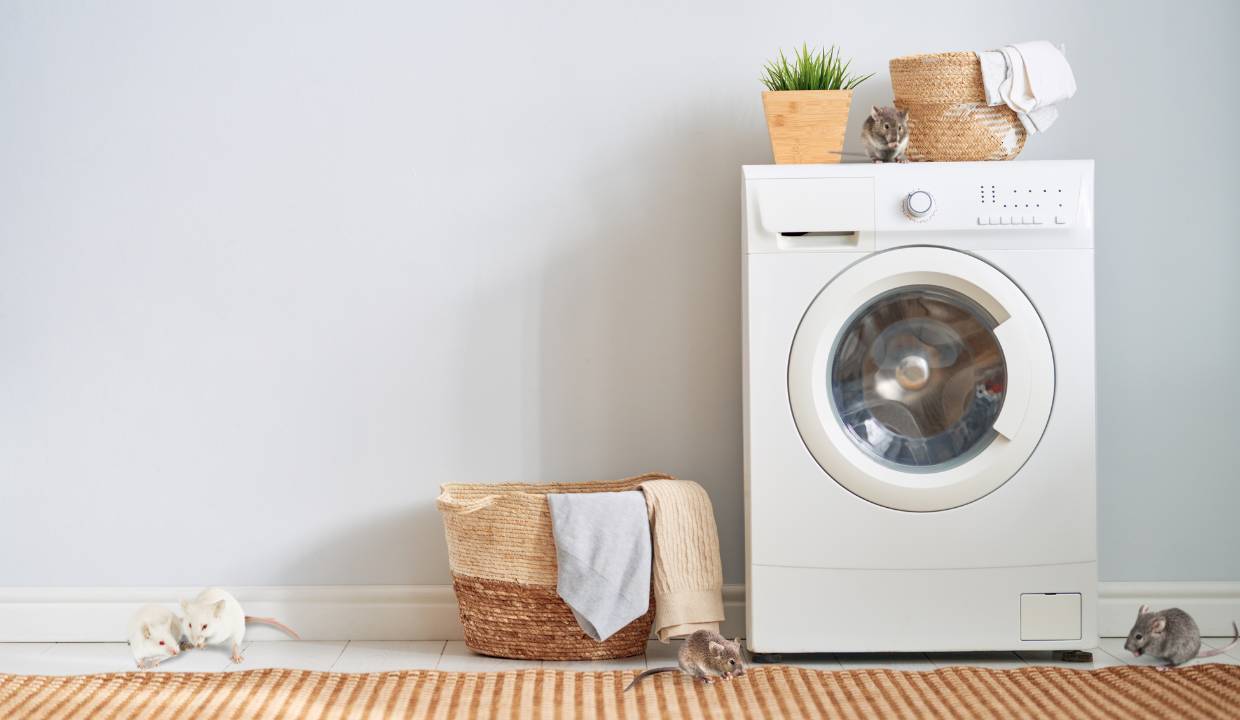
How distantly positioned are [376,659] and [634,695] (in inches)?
21.2

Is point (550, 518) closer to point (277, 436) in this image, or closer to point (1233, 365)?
point (277, 436)

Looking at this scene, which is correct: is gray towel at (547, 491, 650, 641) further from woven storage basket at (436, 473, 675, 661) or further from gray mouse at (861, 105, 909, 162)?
gray mouse at (861, 105, 909, 162)

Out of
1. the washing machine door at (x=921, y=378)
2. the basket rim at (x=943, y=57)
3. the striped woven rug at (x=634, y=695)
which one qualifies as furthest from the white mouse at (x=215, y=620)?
the basket rim at (x=943, y=57)

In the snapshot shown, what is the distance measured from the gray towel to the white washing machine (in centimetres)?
21

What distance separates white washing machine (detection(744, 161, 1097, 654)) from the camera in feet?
5.87

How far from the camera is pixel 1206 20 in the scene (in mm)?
2094

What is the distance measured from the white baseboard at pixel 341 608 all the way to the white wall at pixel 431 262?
3 cm

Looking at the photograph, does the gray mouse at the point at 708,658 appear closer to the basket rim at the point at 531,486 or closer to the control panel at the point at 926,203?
the basket rim at the point at 531,486

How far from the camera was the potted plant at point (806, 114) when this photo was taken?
1889 millimetres

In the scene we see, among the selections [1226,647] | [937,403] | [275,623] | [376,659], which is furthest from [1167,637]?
[275,623]

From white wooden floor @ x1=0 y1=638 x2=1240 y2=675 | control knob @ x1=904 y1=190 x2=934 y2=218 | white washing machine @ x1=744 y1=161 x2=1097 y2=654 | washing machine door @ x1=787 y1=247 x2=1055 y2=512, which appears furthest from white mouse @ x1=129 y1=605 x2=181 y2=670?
control knob @ x1=904 y1=190 x2=934 y2=218

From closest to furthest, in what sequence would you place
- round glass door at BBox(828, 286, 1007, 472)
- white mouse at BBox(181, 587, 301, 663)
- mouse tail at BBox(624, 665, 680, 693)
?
1. mouse tail at BBox(624, 665, 680, 693)
2. round glass door at BBox(828, 286, 1007, 472)
3. white mouse at BBox(181, 587, 301, 663)

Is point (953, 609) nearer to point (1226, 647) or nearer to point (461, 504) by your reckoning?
point (1226, 647)

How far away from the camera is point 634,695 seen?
168 cm
